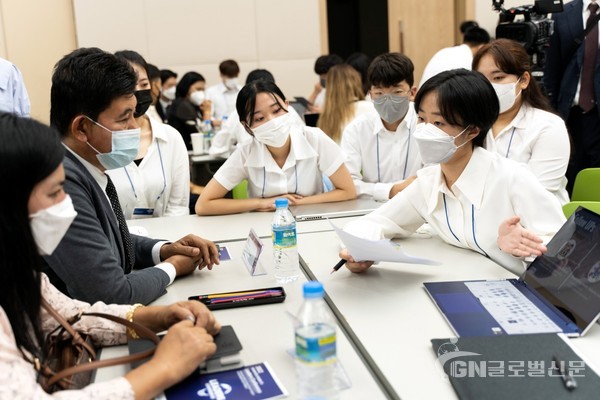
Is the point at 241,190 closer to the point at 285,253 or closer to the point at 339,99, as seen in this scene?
the point at 285,253

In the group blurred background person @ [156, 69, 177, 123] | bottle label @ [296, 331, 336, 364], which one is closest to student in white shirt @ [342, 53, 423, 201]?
bottle label @ [296, 331, 336, 364]

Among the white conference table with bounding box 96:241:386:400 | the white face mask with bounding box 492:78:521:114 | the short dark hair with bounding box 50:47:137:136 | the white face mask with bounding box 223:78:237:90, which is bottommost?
the white conference table with bounding box 96:241:386:400

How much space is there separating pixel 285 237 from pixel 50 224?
31.0 inches

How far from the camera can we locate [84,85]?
1.80m

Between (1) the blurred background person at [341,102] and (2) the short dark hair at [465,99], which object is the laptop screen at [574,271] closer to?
(2) the short dark hair at [465,99]

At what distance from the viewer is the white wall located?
293 inches

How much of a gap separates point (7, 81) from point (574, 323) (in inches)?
116

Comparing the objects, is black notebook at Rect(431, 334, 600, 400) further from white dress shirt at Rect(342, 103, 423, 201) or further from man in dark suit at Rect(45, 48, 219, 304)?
white dress shirt at Rect(342, 103, 423, 201)

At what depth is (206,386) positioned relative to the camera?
4.14ft

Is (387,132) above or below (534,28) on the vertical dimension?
below

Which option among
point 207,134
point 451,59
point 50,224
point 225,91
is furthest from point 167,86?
point 50,224

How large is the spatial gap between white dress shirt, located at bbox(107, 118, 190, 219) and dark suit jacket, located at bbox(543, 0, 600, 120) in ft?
8.53

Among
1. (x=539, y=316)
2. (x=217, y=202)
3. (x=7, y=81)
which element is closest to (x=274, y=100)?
(x=217, y=202)

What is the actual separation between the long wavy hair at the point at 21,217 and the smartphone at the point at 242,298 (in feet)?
1.77
